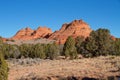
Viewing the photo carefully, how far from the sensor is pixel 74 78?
31844mm

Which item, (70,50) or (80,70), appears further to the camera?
(70,50)

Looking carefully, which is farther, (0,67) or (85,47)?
(85,47)

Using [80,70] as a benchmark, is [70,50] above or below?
above

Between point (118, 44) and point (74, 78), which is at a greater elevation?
point (118, 44)

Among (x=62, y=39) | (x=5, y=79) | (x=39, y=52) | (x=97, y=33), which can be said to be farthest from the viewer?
(x=62, y=39)

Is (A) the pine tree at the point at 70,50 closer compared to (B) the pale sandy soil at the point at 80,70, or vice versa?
(B) the pale sandy soil at the point at 80,70

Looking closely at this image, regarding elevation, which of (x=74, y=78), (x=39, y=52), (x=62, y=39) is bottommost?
(x=74, y=78)

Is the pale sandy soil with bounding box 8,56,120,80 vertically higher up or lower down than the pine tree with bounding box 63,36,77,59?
lower down

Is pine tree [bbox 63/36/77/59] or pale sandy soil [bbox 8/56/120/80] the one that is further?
pine tree [bbox 63/36/77/59]

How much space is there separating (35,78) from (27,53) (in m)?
56.1

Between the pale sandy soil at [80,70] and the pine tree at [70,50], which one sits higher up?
the pine tree at [70,50]

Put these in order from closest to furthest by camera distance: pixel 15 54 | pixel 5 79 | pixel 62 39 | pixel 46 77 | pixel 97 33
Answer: pixel 5 79 < pixel 46 77 < pixel 97 33 < pixel 15 54 < pixel 62 39

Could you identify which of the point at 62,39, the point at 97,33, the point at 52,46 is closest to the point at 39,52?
the point at 52,46

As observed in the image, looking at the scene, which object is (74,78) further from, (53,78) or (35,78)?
(35,78)
